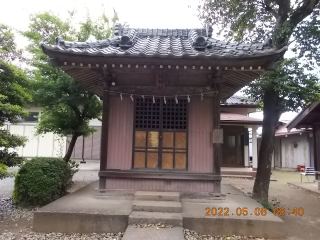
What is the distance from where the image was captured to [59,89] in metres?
8.77

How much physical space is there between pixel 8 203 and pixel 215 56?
7171 mm

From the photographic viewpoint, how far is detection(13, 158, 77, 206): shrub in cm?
663

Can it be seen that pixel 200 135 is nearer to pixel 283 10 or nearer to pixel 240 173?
pixel 283 10

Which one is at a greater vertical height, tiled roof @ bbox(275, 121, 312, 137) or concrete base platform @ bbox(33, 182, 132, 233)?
tiled roof @ bbox(275, 121, 312, 137)

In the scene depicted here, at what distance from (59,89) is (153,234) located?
6.36 m

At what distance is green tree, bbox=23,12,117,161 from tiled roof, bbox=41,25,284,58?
8.17 ft

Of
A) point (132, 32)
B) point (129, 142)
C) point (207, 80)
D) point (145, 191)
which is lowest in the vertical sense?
point (145, 191)

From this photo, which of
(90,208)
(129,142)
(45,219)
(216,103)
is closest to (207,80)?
(216,103)

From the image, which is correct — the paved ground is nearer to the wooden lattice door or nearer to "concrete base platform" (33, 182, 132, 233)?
"concrete base platform" (33, 182, 132, 233)

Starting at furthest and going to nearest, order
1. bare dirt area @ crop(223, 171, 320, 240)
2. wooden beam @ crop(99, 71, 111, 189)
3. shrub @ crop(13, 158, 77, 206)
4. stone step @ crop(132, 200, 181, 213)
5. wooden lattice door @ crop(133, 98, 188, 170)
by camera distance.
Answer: shrub @ crop(13, 158, 77, 206)
wooden lattice door @ crop(133, 98, 188, 170)
wooden beam @ crop(99, 71, 111, 189)
bare dirt area @ crop(223, 171, 320, 240)
stone step @ crop(132, 200, 181, 213)

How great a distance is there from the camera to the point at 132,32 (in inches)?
318

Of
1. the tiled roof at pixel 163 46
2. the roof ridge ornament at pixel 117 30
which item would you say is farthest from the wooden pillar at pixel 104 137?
the roof ridge ornament at pixel 117 30

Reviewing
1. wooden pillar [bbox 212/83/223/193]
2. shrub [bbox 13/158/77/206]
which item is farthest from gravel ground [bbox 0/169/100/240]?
wooden pillar [bbox 212/83/223/193]

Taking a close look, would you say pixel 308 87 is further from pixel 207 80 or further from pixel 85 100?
pixel 85 100
